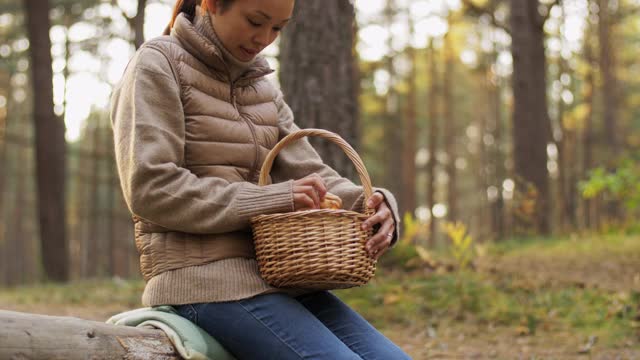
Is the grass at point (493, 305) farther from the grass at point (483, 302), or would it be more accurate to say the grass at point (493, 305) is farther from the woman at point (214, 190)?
the woman at point (214, 190)

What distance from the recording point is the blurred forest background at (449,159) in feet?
20.7

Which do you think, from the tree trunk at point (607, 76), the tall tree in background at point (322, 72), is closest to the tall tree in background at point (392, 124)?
the tree trunk at point (607, 76)

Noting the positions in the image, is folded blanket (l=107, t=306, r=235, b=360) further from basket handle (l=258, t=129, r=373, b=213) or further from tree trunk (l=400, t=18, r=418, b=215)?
tree trunk (l=400, t=18, r=418, b=215)

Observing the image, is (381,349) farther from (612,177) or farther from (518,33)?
(518,33)

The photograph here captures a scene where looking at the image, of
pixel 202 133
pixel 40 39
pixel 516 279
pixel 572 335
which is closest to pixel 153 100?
pixel 202 133

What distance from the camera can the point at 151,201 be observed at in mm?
2785

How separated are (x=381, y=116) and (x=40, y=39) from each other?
18.1m

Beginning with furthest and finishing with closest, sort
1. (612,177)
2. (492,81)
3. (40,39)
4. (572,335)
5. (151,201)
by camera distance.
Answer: (492,81), (40,39), (612,177), (572,335), (151,201)

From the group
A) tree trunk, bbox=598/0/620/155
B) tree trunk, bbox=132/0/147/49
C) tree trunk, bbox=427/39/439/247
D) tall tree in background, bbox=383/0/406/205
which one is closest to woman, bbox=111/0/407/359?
tree trunk, bbox=132/0/147/49

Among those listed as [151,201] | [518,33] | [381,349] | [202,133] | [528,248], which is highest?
[518,33]

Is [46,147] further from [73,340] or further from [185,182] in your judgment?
[73,340]

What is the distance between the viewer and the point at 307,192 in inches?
114

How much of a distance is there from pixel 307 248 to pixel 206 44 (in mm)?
837

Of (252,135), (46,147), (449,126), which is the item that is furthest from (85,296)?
(449,126)
